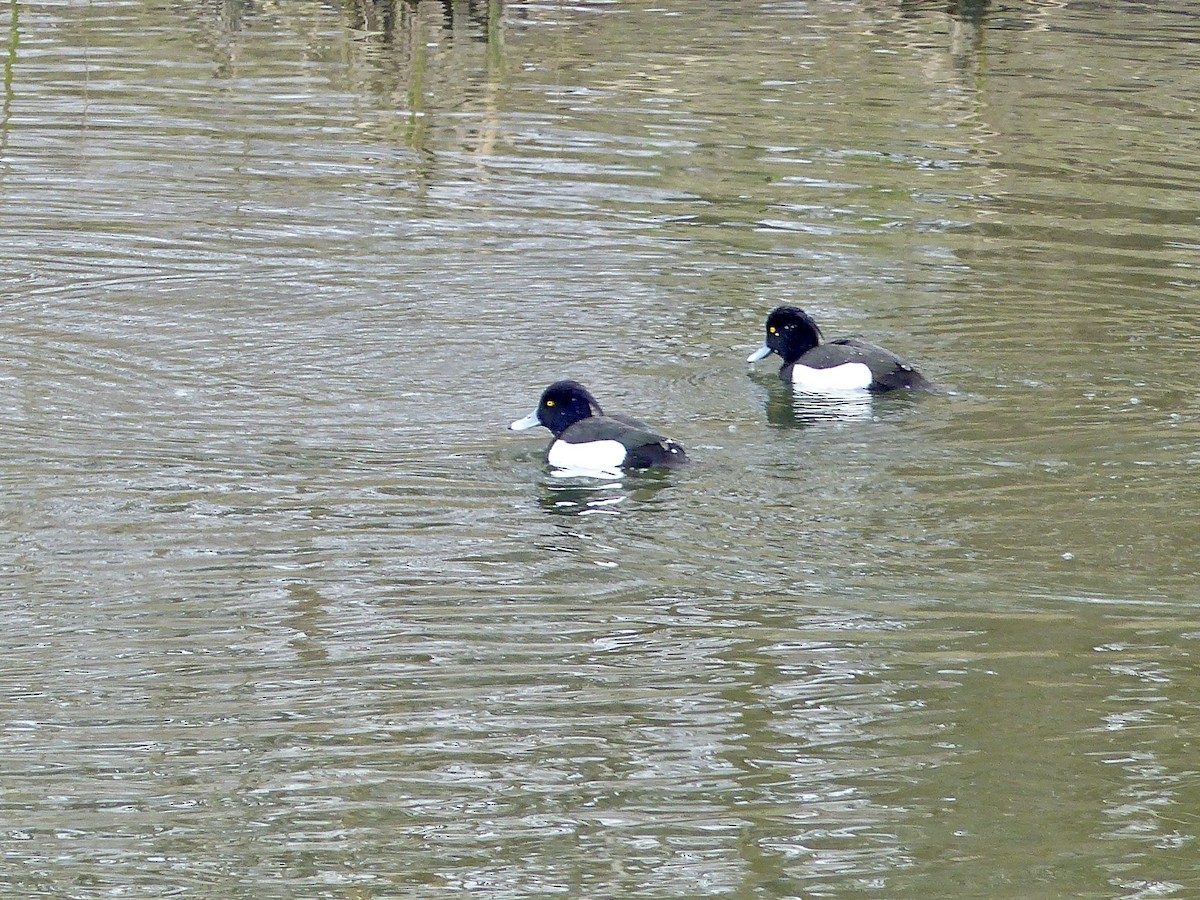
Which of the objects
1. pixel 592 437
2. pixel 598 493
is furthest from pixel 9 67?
pixel 598 493

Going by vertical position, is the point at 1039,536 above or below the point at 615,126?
below

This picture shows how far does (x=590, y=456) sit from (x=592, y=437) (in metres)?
0.09

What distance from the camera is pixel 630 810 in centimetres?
547

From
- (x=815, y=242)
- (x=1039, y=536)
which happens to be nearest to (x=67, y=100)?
(x=815, y=242)

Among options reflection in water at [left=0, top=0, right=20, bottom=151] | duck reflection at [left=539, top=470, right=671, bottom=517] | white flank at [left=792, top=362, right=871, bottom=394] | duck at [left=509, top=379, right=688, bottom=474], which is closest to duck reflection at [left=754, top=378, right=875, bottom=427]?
white flank at [left=792, top=362, right=871, bottom=394]

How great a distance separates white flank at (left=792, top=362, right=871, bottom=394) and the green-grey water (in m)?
0.14

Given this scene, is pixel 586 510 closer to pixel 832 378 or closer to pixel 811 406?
pixel 811 406

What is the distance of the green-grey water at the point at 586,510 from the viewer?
5414 millimetres

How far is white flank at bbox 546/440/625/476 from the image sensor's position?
867cm

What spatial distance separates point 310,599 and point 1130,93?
44.6ft

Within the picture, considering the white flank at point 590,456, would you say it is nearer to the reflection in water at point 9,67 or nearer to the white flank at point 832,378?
the white flank at point 832,378

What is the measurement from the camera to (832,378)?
392 inches

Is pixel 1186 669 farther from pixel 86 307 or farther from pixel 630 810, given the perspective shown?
pixel 86 307

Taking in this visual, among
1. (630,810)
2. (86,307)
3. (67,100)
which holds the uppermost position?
(67,100)
